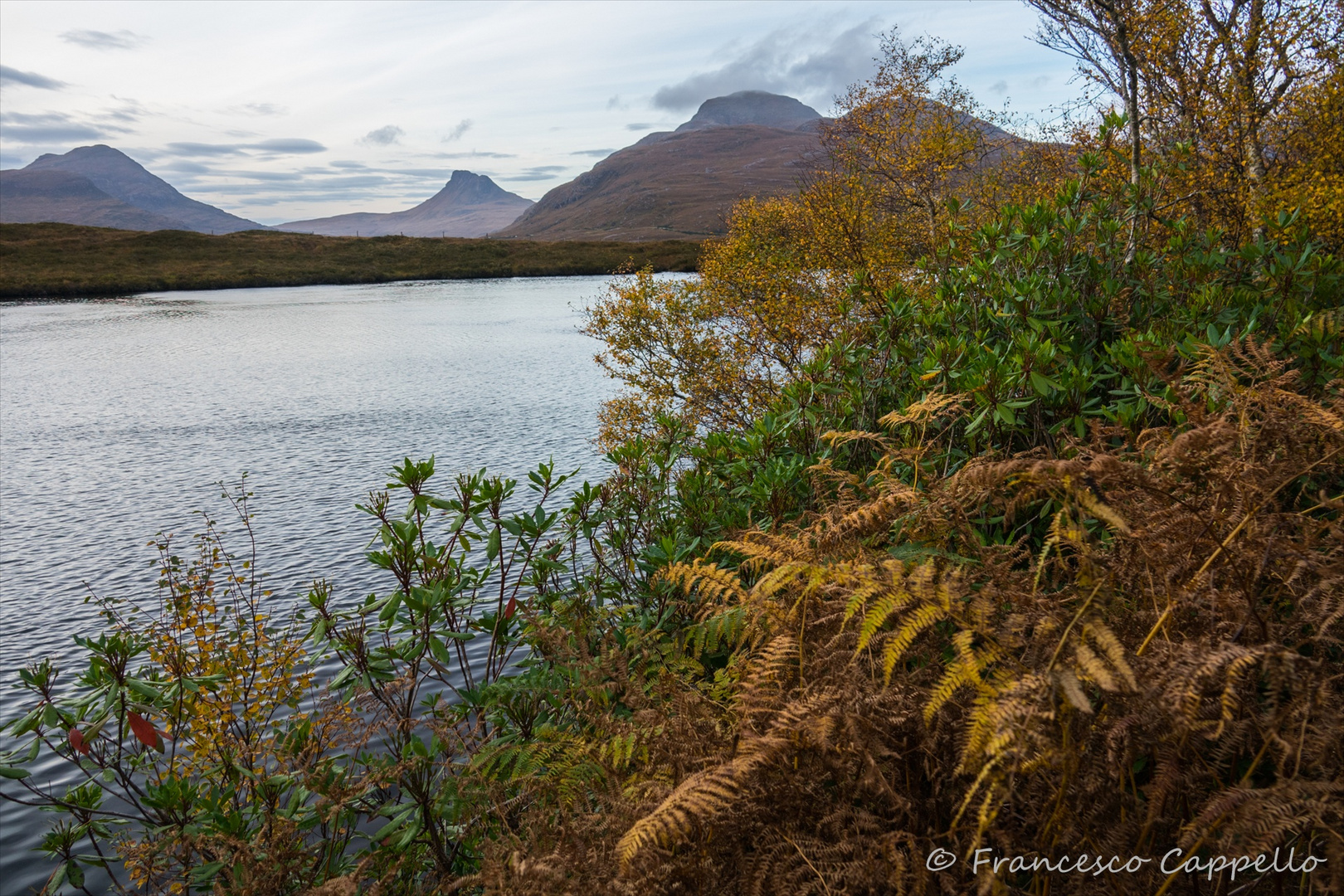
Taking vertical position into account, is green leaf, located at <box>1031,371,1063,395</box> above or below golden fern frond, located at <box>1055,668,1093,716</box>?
above

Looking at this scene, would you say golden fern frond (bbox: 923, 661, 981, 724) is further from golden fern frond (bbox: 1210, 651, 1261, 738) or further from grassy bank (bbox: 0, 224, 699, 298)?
grassy bank (bbox: 0, 224, 699, 298)

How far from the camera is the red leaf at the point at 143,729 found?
3.57 m

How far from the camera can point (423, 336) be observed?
35219 millimetres

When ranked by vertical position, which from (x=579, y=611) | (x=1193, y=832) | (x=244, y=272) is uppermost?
(x=244, y=272)

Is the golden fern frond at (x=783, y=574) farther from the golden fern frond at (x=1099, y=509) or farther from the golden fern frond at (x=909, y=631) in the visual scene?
the golden fern frond at (x=1099, y=509)

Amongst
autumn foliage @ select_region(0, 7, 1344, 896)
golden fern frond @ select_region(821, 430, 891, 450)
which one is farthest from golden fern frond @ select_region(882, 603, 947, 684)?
golden fern frond @ select_region(821, 430, 891, 450)

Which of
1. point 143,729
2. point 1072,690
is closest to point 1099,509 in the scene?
point 1072,690

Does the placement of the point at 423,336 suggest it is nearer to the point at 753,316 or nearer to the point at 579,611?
the point at 753,316

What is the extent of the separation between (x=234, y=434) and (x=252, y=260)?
75773 millimetres

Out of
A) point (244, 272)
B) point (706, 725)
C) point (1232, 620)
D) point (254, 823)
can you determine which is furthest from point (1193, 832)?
point (244, 272)

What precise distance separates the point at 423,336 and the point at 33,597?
27494mm

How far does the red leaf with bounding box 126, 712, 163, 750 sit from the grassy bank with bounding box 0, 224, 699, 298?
62082mm

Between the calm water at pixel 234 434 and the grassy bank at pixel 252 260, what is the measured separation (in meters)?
30.7

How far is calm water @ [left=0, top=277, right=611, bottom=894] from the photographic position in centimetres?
939
